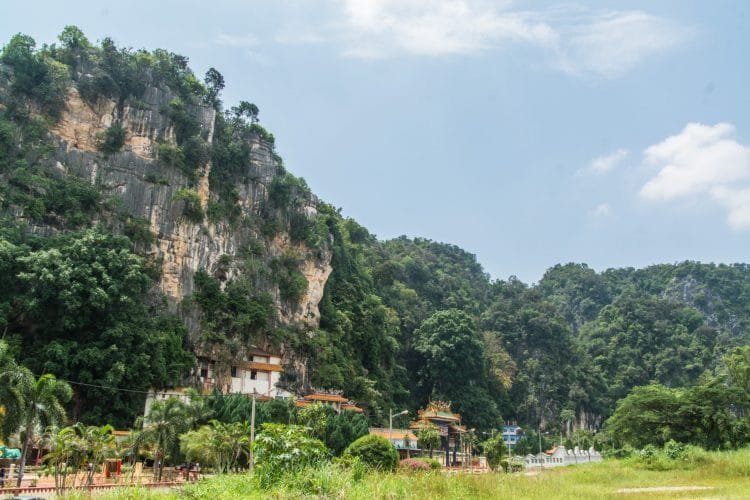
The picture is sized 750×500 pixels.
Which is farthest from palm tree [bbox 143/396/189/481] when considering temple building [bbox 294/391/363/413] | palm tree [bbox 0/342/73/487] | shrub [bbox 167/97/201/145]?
shrub [bbox 167/97/201/145]

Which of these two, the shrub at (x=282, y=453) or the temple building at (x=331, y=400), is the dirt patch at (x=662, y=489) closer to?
the shrub at (x=282, y=453)

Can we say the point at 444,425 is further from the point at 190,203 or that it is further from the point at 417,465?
the point at 417,465

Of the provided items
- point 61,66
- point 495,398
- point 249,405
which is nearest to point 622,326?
point 495,398

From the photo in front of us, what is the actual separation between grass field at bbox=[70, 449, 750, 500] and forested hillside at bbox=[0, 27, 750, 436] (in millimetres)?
27471

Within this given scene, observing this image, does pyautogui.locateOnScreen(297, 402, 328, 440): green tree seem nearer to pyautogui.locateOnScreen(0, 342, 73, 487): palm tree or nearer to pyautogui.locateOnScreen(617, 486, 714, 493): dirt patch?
pyautogui.locateOnScreen(0, 342, 73, 487): palm tree

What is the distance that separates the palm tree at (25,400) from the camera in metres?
24.6

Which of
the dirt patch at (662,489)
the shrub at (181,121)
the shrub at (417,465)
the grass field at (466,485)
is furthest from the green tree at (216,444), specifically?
the shrub at (181,121)

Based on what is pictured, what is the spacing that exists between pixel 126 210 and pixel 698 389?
42.3 m

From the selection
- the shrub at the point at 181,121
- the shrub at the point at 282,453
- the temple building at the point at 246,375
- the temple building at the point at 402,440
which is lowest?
the temple building at the point at 402,440

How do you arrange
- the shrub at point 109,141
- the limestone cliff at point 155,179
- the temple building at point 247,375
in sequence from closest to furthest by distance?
1. the limestone cliff at point 155,179
2. the temple building at point 247,375
3. the shrub at point 109,141

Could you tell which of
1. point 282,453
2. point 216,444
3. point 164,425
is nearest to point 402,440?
point 216,444

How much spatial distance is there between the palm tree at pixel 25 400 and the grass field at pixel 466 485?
463 inches

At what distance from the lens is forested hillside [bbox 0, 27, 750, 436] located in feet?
133

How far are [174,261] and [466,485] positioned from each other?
37993 millimetres
